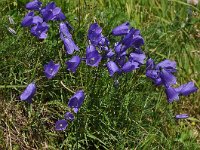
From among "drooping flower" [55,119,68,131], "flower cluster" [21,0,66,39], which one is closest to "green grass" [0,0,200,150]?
"drooping flower" [55,119,68,131]

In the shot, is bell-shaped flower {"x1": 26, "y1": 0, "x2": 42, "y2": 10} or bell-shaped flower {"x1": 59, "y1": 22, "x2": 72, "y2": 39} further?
bell-shaped flower {"x1": 26, "y1": 0, "x2": 42, "y2": 10}

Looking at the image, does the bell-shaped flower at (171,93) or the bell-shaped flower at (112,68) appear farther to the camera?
the bell-shaped flower at (171,93)

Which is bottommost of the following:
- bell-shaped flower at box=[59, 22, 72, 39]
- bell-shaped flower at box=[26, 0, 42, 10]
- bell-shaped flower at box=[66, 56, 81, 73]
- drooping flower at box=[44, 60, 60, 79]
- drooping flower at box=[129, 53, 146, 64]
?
drooping flower at box=[44, 60, 60, 79]

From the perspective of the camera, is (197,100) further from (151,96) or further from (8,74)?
(8,74)

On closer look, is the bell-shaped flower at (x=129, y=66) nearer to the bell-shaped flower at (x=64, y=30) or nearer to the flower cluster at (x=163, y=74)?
the flower cluster at (x=163, y=74)

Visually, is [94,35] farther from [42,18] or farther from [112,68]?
[42,18]

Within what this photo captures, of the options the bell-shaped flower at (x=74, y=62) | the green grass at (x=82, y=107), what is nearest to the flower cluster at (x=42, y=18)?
the green grass at (x=82, y=107)

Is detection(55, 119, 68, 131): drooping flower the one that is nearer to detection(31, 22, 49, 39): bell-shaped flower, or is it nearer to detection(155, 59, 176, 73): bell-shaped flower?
detection(31, 22, 49, 39): bell-shaped flower

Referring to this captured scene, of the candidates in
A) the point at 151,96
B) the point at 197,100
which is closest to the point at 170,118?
the point at 151,96
